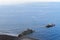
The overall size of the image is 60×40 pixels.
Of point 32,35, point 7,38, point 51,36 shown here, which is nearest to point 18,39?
point 7,38

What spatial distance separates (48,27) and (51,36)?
10722 millimetres

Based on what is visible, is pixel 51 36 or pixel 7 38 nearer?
pixel 7 38

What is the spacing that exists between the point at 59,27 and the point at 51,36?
1317 cm

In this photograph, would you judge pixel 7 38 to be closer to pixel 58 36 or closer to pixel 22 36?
pixel 22 36

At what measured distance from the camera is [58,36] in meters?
55.9

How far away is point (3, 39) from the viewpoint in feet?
146

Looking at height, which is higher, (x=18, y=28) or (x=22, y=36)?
(x=18, y=28)

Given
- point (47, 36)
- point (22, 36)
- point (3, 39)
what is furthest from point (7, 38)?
point (47, 36)

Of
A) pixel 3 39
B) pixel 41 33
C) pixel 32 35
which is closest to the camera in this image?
pixel 3 39

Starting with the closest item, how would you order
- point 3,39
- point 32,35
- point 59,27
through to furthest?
point 3,39, point 32,35, point 59,27

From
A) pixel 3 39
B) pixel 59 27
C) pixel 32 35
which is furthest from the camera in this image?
pixel 59 27

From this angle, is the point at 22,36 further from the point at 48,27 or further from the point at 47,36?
the point at 48,27

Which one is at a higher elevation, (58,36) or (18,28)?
(18,28)

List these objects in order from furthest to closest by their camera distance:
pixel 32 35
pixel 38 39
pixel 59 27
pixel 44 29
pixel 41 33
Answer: pixel 59 27 → pixel 44 29 → pixel 41 33 → pixel 32 35 → pixel 38 39
